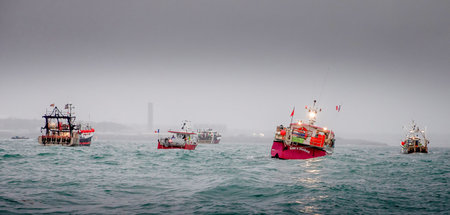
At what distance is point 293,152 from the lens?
44.0 metres

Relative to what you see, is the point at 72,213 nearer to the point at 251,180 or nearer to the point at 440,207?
the point at 251,180

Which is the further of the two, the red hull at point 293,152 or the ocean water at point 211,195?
the red hull at point 293,152

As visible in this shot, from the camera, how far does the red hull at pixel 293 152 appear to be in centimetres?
4398

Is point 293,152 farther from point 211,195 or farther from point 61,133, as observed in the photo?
point 61,133

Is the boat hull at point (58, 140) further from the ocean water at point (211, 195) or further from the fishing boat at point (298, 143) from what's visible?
the ocean water at point (211, 195)

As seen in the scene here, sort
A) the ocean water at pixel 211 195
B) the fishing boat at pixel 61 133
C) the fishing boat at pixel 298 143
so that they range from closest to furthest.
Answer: the ocean water at pixel 211 195 → the fishing boat at pixel 298 143 → the fishing boat at pixel 61 133

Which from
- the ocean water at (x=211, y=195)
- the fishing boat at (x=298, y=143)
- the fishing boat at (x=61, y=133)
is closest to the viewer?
→ the ocean water at (x=211, y=195)

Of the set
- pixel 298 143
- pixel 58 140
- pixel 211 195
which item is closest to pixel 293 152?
pixel 298 143

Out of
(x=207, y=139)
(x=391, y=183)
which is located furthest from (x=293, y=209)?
(x=207, y=139)

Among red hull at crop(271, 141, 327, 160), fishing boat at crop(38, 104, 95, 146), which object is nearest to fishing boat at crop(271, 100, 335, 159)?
red hull at crop(271, 141, 327, 160)

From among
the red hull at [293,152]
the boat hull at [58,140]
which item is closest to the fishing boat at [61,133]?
the boat hull at [58,140]

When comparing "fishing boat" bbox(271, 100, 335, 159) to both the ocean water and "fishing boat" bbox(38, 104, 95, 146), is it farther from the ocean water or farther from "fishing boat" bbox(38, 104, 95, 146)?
"fishing boat" bbox(38, 104, 95, 146)

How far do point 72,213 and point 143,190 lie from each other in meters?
5.81

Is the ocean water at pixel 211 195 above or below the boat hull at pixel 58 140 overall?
above
